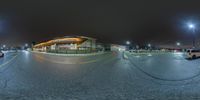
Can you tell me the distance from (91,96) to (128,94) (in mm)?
891

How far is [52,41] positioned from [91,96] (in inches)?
Result: 3706

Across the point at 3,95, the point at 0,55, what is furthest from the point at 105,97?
the point at 0,55

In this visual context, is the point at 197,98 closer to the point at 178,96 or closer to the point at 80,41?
the point at 178,96

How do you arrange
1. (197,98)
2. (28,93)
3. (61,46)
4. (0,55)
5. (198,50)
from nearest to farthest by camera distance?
(197,98)
(28,93)
(198,50)
(0,55)
(61,46)

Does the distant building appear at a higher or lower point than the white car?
higher

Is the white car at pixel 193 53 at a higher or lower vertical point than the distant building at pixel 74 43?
lower

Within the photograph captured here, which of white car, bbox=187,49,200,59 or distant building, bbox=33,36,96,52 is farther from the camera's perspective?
distant building, bbox=33,36,96,52

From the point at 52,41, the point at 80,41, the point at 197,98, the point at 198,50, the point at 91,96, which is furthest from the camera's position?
the point at 52,41

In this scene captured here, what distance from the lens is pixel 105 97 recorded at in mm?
4418

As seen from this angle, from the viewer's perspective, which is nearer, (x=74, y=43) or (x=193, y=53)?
(x=193, y=53)

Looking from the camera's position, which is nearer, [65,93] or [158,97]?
[158,97]

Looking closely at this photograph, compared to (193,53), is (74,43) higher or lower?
higher

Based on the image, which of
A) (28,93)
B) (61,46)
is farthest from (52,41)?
(28,93)

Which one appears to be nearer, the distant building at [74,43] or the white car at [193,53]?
the white car at [193,53]
